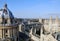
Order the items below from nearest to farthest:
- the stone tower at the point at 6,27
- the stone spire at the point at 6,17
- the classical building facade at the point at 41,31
Answer: the stone tower at the point at 6,27
the stone spire at the point at 6,17
the classical building facade at the point at 41,31

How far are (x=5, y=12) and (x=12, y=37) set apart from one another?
4.23m

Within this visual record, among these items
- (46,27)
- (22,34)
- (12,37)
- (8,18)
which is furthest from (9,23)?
(46,27)

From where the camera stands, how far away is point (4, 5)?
80.7 feet

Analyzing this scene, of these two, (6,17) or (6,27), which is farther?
(6,17)

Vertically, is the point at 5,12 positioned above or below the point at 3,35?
above

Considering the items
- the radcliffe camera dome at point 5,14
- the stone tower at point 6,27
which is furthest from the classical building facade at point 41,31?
the radcliffe camera dome at point 5,14

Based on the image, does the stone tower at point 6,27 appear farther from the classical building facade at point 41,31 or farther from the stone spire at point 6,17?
the classical building facade at point 41,31

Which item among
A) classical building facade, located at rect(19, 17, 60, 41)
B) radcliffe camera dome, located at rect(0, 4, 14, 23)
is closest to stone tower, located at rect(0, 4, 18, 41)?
radcliffe camera dome, located at rect(0, 4, 14, 23)

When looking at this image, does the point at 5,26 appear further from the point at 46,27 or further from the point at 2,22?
the point at 46,27

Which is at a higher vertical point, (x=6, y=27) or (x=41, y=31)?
(x=6, y=27)

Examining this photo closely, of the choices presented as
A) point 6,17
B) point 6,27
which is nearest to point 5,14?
point 6,17

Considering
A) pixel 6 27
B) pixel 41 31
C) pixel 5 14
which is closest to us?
pixel 6 27

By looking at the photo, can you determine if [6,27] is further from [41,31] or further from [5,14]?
[41,31]

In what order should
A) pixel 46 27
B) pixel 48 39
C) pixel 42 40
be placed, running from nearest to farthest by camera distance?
pixel 48 39 < pixel 42 40 < pixel 46 27
